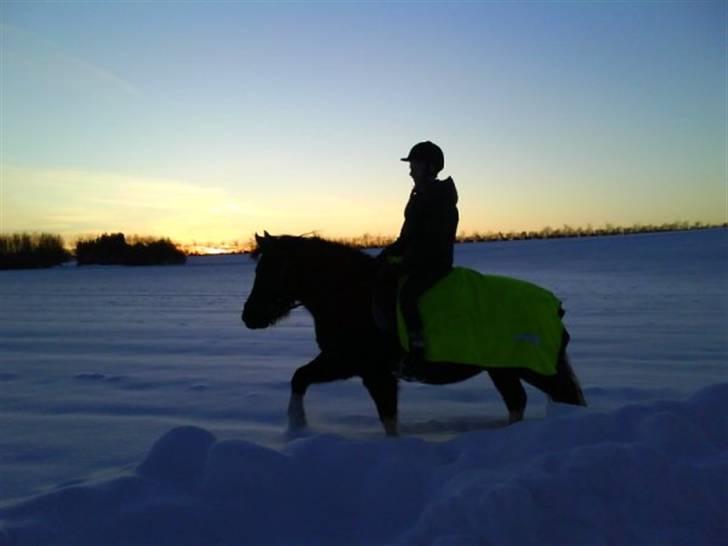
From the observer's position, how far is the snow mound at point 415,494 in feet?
7.78

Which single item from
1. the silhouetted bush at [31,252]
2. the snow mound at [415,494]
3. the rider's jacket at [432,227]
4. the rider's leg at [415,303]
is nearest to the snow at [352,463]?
the snow mound at [415,494]

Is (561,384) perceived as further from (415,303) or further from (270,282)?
(270,282)

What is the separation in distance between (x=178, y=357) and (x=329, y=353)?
155 inches

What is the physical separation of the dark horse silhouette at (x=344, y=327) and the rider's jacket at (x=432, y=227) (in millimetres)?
434

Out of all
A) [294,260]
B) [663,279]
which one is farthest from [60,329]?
[663,279]

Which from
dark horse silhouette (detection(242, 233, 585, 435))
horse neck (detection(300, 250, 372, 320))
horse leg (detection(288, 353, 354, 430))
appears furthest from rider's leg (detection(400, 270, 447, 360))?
horse leg (detection(288, 353, 354, 430))

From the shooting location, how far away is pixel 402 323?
387cm

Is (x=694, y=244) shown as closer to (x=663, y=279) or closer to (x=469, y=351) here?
(x=663, y=279)

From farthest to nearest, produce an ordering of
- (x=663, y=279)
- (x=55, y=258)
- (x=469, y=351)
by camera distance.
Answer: (x=55, y=258) < (x=663, y=279) < (x=469, y=351)

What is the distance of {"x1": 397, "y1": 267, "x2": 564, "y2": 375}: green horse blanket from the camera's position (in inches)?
151

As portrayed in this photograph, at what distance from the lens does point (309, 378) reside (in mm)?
4266

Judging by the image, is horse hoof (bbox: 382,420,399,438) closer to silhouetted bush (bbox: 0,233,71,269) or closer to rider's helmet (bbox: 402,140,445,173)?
rider's helmet (bbox: 402,140,445,173)

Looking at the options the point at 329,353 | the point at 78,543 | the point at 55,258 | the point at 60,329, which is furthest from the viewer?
the point at 55,258

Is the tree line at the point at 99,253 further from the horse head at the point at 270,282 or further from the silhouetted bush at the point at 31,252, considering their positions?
the horse head at the point at 270,282
